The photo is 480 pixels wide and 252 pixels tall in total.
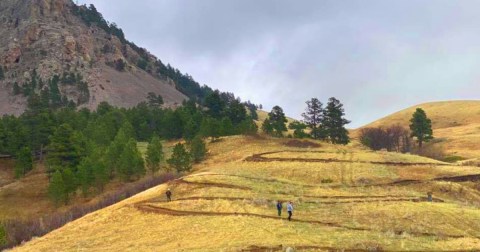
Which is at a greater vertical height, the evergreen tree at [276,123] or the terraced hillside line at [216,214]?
the evergreen tree at [276,123]

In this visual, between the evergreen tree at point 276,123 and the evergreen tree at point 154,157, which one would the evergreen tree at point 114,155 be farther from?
the evergreen tree at point 276,123

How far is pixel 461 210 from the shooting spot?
186 feet

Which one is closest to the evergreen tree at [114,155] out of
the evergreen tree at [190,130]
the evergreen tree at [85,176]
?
the evergreen tree at [85,176]

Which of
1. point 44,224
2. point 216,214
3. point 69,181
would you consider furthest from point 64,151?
point 216,214

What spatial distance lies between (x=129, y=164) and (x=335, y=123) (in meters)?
61.6

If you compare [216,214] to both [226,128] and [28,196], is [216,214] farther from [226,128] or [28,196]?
[226,128]

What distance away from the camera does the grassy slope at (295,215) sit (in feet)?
146

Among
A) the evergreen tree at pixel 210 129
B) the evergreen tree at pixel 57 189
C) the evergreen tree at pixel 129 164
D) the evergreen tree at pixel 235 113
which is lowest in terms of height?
the evergreen tree at pixel 57 189

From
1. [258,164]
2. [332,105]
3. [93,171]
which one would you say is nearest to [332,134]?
[332,105]

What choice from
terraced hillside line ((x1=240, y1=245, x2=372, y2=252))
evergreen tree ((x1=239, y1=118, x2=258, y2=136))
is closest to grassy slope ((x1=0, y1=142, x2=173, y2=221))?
evergreen tree ((x1=239, y1=118, x2=258, y2=136))

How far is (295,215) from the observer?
5466 centimetres

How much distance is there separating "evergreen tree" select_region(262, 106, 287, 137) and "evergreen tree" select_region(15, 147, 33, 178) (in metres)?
60.6

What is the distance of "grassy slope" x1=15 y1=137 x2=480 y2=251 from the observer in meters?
44.7

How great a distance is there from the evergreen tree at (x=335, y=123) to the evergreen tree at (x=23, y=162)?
77.6 meters
